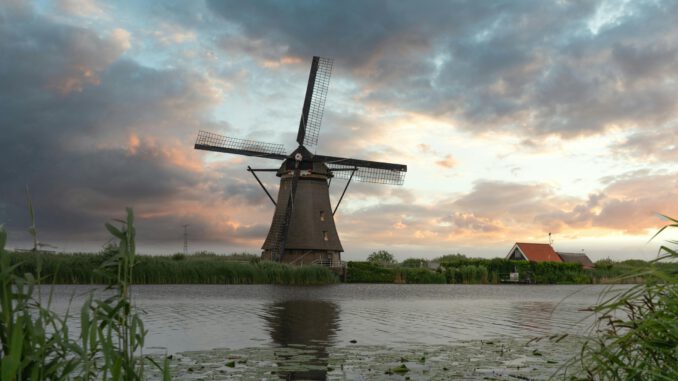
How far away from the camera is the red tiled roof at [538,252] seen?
45969 millimetres

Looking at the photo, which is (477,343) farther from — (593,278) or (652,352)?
(593,278)

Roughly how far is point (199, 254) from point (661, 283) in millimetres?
36040

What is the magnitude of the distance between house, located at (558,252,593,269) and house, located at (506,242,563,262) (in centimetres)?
286

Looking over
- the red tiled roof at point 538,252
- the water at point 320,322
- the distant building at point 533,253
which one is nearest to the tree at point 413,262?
the distant building at point 533,253

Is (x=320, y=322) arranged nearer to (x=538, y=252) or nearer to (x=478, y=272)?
(x=478, y=272)

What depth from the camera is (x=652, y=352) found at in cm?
337

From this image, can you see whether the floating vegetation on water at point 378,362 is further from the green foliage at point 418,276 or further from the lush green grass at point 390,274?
the green foliage at point 418,276

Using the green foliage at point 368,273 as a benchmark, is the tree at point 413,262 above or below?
above

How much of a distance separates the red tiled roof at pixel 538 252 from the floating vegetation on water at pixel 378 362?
38136mm

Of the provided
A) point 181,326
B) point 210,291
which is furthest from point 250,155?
point 181,326

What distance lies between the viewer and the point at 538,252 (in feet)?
154

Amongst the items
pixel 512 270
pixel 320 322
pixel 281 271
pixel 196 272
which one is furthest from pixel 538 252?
pixel 320 322

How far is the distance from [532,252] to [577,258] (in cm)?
851

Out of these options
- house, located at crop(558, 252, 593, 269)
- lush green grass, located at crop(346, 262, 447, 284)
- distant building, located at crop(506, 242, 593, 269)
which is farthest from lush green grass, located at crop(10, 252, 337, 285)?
house, located at crop(558, 252, 593, 269)
